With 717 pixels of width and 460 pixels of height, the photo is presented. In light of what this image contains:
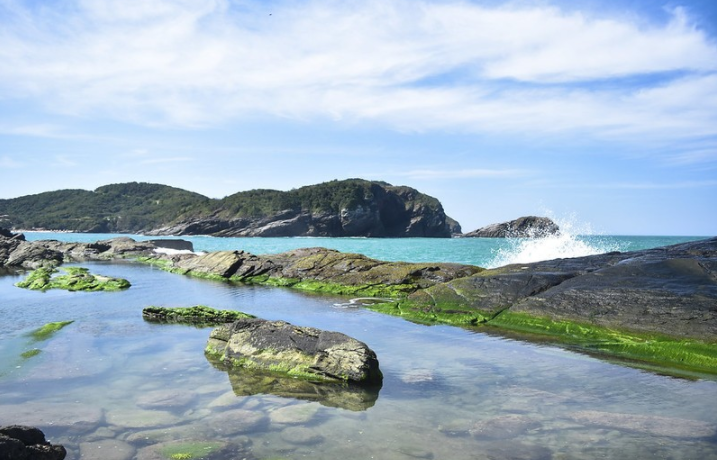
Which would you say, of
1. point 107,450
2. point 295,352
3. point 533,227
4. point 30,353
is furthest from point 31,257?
point 533,227

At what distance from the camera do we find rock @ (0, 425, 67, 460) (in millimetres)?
6157

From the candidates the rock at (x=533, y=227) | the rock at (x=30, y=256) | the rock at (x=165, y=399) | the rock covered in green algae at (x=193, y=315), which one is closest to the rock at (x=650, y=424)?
the rock at (x=165, y=399)

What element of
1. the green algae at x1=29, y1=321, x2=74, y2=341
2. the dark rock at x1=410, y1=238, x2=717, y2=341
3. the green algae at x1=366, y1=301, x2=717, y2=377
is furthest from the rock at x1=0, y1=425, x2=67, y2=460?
the dark rock at x1=410, y1=238, x2=717, y2=341

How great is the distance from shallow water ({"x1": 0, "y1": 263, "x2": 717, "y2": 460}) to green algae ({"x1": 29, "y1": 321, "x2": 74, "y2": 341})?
16.0 inches

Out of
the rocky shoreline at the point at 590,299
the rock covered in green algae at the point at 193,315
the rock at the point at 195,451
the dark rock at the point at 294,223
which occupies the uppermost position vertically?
the dark rock at the point at 294,223

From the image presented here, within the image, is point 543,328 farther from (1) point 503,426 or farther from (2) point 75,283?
(2) point 75,283

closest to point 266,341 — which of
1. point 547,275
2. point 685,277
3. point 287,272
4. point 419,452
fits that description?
point 419,452

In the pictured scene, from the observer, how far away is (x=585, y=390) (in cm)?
1092

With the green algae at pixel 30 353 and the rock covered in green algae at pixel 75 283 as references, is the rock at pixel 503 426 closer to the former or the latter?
the green algae at pixel 30 353

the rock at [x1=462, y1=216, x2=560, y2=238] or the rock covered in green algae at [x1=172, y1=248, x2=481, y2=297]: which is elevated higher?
the rock at [x1=462, y1=216, x2=560, y2=238]

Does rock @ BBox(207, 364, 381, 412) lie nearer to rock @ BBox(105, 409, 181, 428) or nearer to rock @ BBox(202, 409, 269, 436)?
rock @ BBox(202, 409, 269, 436)

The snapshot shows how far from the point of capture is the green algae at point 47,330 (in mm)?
16516

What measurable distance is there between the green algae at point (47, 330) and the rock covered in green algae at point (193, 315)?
296 centimetres

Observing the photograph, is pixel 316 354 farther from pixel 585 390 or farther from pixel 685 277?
pixel 685 277
